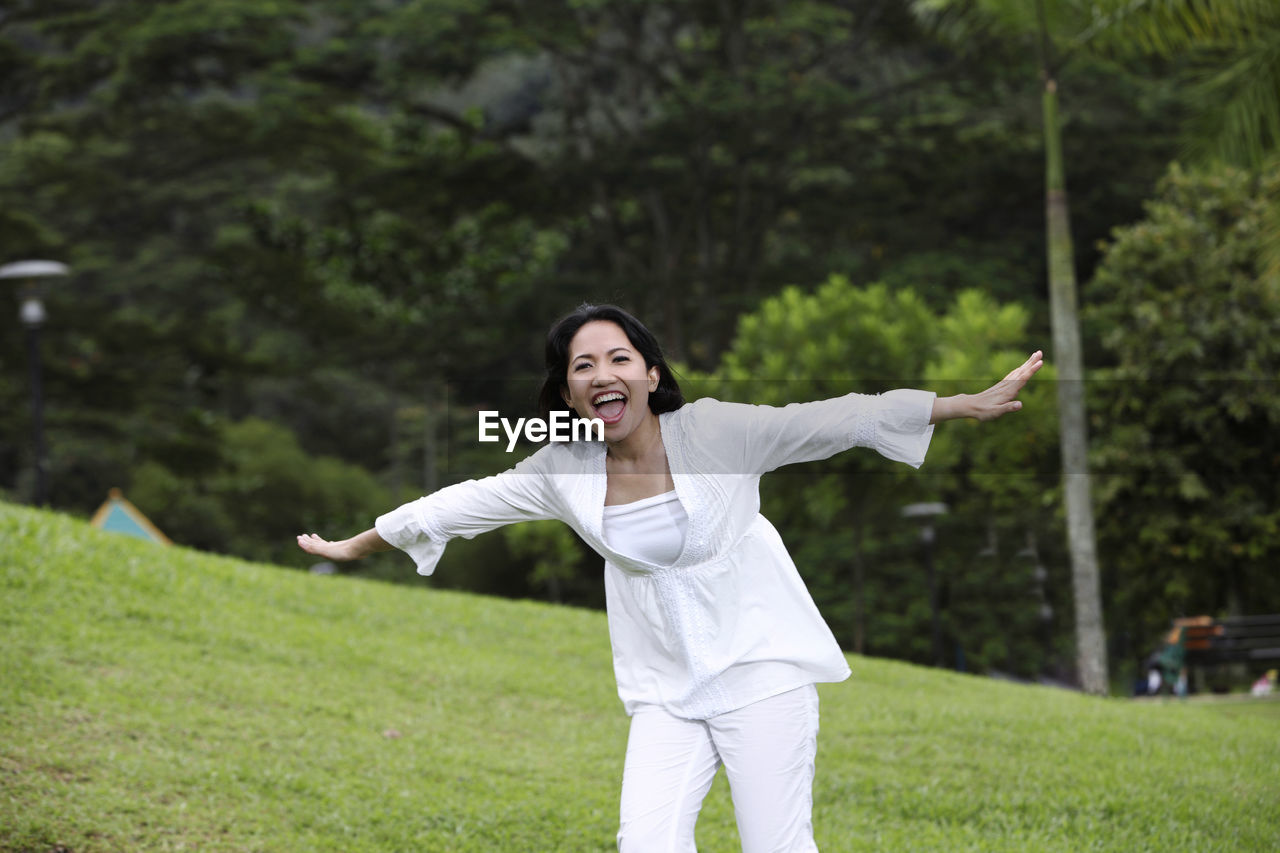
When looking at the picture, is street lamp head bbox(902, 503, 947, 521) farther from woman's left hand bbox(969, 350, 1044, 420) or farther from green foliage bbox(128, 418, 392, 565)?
woman's left hand bbox(969, 350, 1044, 420)

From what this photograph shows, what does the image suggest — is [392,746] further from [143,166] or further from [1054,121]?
[143,166]

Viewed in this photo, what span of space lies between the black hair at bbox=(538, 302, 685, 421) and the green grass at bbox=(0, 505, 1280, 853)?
2869mm

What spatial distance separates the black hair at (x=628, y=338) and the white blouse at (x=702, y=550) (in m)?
0.06

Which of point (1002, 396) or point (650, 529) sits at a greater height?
point (1002, 396)

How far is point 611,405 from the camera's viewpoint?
10.3ft

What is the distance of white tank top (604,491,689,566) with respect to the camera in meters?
3.13

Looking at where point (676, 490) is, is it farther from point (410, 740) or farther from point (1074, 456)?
point (1074, 456)

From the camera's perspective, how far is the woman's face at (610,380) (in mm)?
3143

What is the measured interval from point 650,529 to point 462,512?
1.55 ft

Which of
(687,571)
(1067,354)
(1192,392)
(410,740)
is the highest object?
(1067,354)

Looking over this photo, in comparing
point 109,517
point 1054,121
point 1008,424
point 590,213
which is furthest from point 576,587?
point 1054,121

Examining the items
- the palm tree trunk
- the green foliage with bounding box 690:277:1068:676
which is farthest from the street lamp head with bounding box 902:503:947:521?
the palm tree trunk
